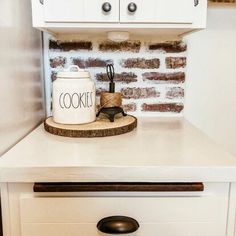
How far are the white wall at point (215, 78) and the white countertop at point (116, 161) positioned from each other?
0.48m

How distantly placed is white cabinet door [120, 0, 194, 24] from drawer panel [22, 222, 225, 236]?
0.66 meters

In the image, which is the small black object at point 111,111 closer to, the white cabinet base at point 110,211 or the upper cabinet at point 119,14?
the upper cabinet at point 119,14

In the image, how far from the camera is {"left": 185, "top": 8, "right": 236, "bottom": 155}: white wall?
1331 mm

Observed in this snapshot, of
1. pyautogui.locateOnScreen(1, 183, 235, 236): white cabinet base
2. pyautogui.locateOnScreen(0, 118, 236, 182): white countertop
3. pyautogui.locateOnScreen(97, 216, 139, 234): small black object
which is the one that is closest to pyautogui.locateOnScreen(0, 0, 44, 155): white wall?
pyautogui.locateOnScreen(0, 118, 236, 182): white countertop

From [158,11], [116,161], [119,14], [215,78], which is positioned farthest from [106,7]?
[215,78]

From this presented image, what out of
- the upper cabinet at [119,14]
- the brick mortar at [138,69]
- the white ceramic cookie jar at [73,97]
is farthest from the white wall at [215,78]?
the white ceramic cookie jar at [73,97]

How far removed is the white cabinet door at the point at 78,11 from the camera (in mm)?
991

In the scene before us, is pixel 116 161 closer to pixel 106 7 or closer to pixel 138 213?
pixel 138 213

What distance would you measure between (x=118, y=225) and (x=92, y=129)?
37cm

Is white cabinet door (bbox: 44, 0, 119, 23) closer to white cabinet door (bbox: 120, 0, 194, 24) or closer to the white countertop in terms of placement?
white cabinet door (bbox: 120, 0, 194, 24)

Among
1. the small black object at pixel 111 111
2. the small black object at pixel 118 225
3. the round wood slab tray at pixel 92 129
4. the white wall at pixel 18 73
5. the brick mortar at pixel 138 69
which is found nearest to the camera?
the small black object at pixel 118 225

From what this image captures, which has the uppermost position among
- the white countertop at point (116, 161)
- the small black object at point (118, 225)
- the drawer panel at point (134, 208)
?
the white countertop at point (116, 161)

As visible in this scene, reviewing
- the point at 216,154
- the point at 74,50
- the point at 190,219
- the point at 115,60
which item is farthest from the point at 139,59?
the point at 190,219

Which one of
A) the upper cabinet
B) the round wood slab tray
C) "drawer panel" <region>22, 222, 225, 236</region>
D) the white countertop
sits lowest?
"drawer panel" <region>22, 222, 225, 236</region>
